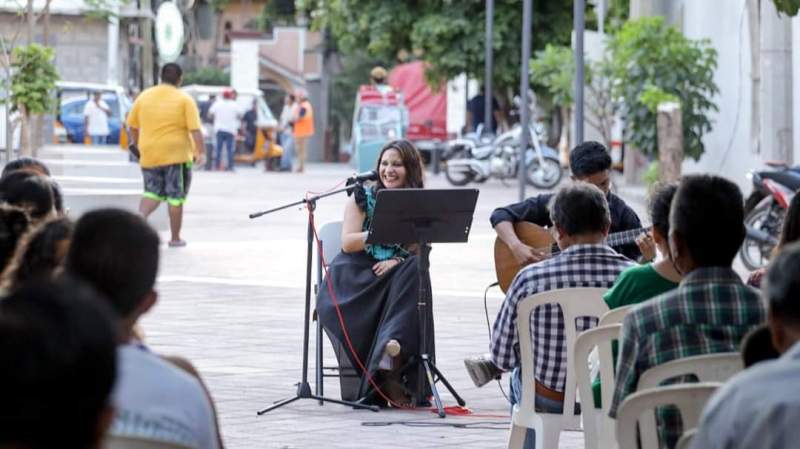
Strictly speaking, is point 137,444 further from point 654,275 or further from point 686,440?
point 654,275

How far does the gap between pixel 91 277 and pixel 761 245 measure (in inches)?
490

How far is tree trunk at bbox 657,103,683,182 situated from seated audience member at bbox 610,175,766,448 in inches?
730

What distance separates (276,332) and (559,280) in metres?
5.42

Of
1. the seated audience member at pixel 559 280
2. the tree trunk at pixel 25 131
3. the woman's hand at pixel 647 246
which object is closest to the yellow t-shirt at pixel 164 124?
the tree trunk at pixel 25 131

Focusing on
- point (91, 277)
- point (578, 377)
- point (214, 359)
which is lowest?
point (214, 359)

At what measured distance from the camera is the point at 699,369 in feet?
15.3

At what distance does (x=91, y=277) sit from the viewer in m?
3.69

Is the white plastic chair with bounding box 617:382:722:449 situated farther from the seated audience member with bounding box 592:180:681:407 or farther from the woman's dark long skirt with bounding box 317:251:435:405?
the woman's dark long skirt with bounding box 317:251:435:405

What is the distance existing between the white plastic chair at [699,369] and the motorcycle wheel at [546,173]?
27.5m

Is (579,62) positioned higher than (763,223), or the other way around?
(579,62)

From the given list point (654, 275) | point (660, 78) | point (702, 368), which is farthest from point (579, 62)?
point (702, 368)

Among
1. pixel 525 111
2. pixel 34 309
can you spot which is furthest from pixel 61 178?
pixel 34 309

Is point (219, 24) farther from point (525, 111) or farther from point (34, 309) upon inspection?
point (34, 309)

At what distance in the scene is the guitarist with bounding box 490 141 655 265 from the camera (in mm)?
8383
